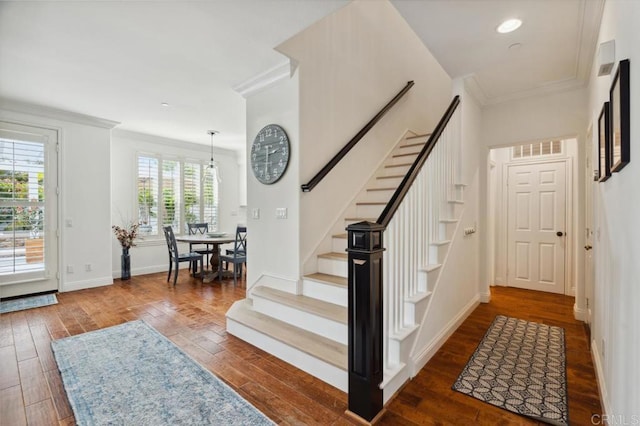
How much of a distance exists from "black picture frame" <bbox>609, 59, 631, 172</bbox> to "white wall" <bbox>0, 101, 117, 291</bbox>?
239 inches

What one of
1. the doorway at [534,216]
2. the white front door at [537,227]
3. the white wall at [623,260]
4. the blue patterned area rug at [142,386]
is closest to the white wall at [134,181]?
the blue patterned area rug at [142,386]

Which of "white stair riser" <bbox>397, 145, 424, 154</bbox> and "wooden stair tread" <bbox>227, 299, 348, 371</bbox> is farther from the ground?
"white stair riser" <bbox>397, 145, 424, 154</bbox>

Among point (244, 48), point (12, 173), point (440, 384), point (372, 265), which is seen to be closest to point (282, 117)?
point (244, 48)

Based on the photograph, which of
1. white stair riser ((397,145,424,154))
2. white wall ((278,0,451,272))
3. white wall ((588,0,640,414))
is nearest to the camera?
white wall ((588,0,640,414))

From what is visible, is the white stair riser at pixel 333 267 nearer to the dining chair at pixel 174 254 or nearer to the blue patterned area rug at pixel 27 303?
the dining chair at pixel 174 254

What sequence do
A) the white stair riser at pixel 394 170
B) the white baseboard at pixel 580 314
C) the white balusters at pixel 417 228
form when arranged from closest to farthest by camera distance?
the white balusters at pixel 417 228 → the white baseboard at pixel 580 314 → the white stair riser at pixel 394 170

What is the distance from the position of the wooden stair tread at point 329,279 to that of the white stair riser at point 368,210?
3.10ft

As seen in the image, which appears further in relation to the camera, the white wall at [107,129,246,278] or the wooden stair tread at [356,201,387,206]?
the white wall at [107,129,246,278]

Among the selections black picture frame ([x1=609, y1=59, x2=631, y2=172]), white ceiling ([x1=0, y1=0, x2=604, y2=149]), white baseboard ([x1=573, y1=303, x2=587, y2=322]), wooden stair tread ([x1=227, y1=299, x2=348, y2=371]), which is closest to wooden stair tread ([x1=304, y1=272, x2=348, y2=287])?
wooden stair tread ([x1=227, y1=299, x2=348, y2=371])

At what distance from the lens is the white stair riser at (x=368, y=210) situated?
11.4 feet

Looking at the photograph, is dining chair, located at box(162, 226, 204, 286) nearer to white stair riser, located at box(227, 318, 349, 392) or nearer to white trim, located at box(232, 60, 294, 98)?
white stair riser, located at box(227, 318, 349, 392)

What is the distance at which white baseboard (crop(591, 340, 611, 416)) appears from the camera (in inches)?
70.3

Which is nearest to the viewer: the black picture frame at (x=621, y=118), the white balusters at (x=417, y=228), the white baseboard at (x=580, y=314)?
the black picture frame at (x=621, y=118)

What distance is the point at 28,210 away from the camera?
13.8ft
